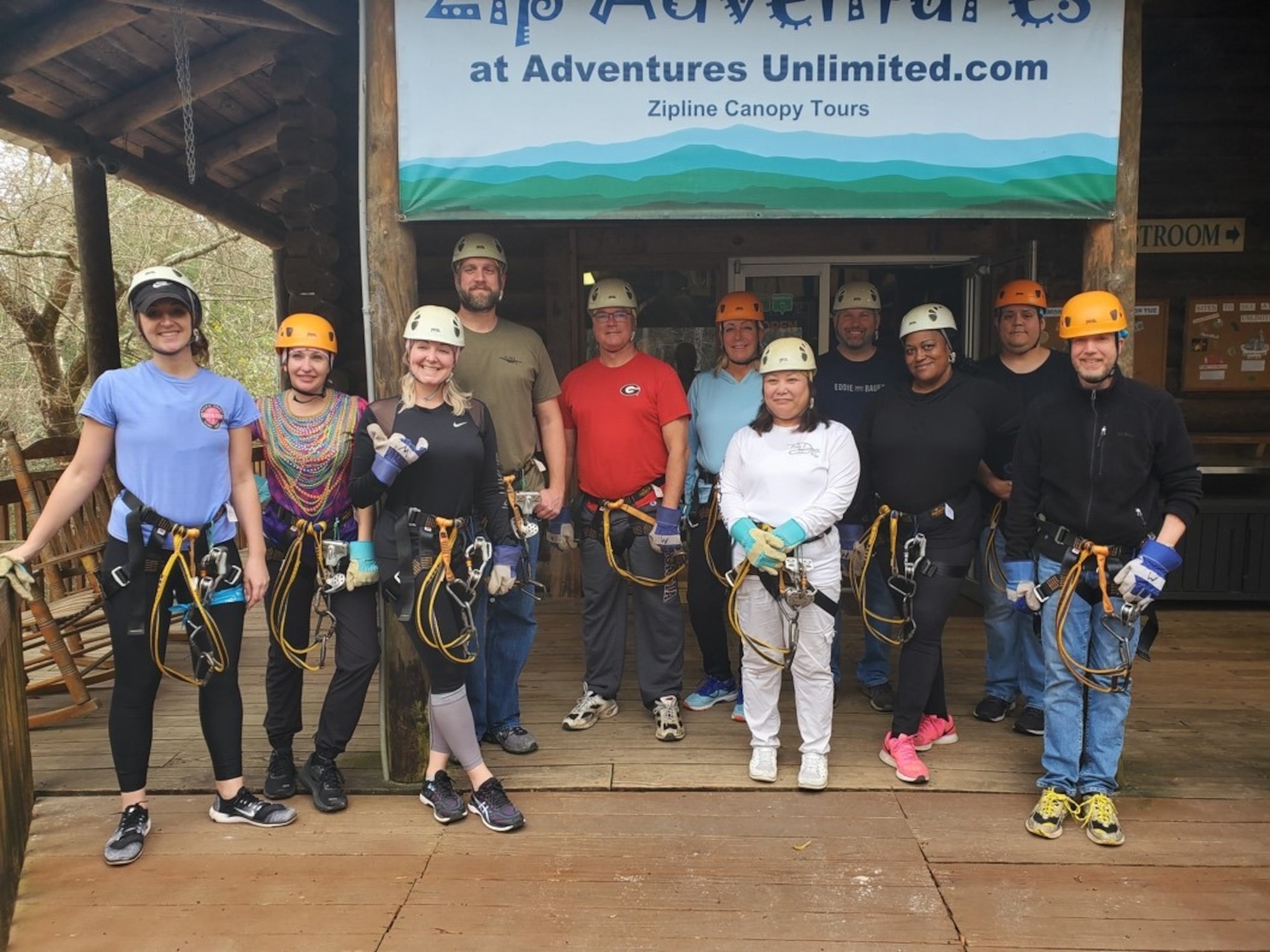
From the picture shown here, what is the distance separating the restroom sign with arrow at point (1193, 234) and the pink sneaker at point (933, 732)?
4.19 m

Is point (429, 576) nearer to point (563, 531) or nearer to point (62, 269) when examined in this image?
point (563, 531)

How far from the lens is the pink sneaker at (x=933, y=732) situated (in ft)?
13.1

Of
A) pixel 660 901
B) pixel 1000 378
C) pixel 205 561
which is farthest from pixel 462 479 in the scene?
pixel 1000 378

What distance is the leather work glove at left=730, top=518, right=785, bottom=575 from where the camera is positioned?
3496mm

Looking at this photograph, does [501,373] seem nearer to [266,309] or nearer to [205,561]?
[205,561]

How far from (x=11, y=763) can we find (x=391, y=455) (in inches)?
65.7

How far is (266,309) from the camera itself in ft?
71.0

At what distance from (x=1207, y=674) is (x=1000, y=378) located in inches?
85.7

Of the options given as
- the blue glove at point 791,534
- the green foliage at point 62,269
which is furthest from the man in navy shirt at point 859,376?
the green foliage at point 62,269

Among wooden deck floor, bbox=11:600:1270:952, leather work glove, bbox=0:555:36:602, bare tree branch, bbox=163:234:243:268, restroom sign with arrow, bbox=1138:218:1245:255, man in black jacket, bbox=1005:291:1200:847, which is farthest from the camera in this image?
bare tree branch, bbox=163:234:243:268

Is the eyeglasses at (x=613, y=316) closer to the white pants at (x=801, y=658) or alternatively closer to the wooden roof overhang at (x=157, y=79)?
the white pants at (x=801, y=658)

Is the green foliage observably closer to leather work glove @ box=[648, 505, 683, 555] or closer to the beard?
the beard

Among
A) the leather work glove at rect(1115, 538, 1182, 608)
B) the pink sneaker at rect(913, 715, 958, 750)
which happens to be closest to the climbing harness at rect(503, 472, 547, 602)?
the pink sneaker at rect(913, 715, 958, 750)

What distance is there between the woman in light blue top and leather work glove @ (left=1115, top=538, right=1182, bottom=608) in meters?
1.59
